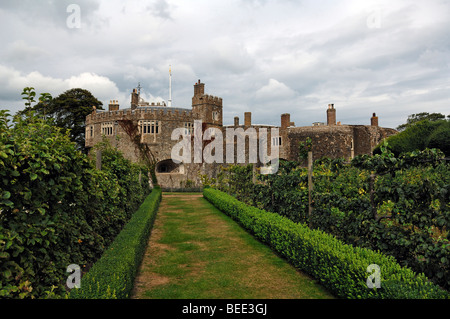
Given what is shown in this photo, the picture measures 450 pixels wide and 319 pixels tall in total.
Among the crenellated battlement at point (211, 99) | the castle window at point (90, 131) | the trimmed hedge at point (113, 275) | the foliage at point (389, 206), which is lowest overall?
the trimmed hedge at point (113, 275)

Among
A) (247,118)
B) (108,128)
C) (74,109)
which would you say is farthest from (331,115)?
(74,109)

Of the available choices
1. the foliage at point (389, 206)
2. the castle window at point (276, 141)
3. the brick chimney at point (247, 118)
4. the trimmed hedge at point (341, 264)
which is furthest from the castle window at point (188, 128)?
the trimmed hedge at point (341, 264)

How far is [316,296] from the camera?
5.41 m

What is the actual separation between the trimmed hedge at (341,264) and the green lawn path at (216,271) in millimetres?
276

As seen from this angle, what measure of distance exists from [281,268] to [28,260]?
5020 mm

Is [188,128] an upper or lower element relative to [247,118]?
lower

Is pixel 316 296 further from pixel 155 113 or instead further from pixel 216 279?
pixel 155 113

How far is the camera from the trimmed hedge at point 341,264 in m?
4.08

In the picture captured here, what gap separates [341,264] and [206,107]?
109 ft

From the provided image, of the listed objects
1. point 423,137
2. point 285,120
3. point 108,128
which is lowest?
point 423,137

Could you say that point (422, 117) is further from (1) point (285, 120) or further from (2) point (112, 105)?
(2) point (112, 105)

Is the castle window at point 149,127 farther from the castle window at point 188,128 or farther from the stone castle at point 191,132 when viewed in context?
the castle window at point 188,128

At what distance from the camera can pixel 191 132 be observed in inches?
1430

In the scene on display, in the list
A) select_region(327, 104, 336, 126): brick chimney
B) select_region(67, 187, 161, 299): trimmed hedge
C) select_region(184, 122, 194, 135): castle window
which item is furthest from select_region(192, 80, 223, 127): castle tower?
select_region(67, 187, 161, 299): trimmed hedge
